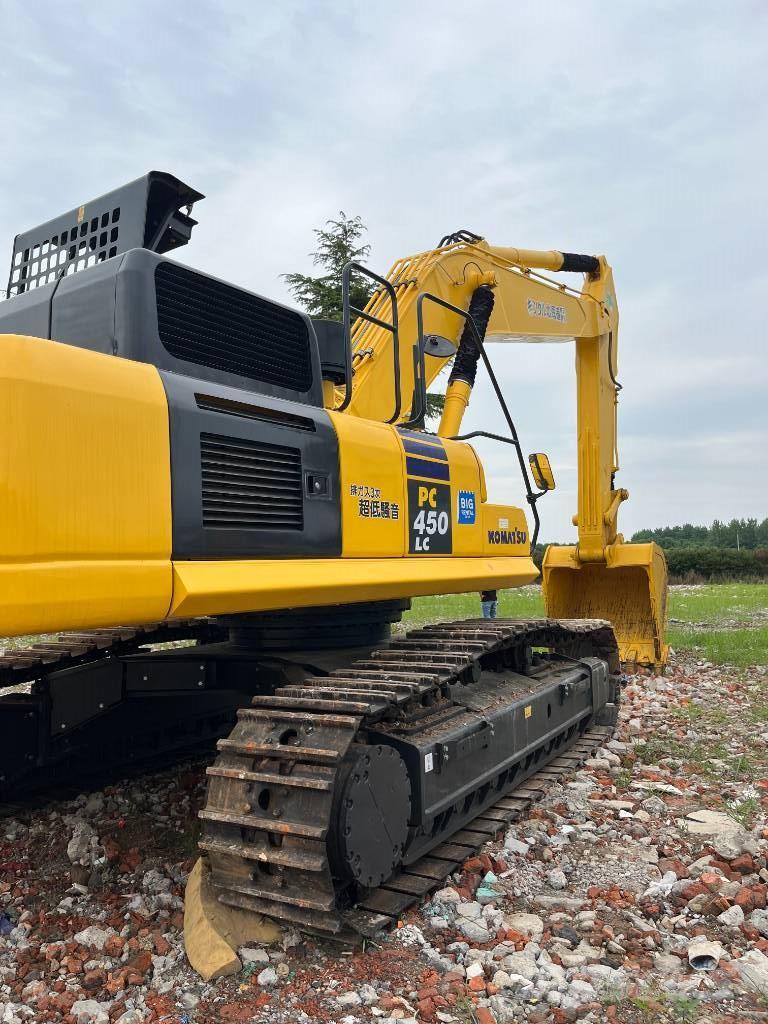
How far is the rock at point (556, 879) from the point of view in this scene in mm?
3936

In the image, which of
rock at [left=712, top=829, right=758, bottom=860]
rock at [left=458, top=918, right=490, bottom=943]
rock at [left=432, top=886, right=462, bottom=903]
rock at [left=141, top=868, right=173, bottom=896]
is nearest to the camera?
rock at [left=458, top=918, right=490, bottom=943]

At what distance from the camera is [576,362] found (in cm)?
966

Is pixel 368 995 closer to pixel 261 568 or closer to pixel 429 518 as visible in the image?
pixel 261 568

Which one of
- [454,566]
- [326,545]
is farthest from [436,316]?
[326,545]

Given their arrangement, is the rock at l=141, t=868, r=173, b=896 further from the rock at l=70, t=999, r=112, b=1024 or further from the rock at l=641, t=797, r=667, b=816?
the rock at l=641, t=797, r=667, b=816

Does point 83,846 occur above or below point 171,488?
below

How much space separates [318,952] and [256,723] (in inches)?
34.8

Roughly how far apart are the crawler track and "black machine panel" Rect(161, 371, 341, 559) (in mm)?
694

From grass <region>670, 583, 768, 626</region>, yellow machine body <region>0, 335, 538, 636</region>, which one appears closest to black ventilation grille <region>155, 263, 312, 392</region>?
yellow machine body <region>0, 335, 538, 636</region>

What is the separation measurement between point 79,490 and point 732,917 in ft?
9.91

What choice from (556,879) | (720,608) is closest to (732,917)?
(556,879)

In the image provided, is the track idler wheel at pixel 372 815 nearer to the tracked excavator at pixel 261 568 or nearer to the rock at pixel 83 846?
the tracked excavator at pixel 261 568

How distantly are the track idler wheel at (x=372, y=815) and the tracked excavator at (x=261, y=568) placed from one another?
1 centimetres

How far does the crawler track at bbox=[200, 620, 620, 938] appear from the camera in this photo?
315cm
